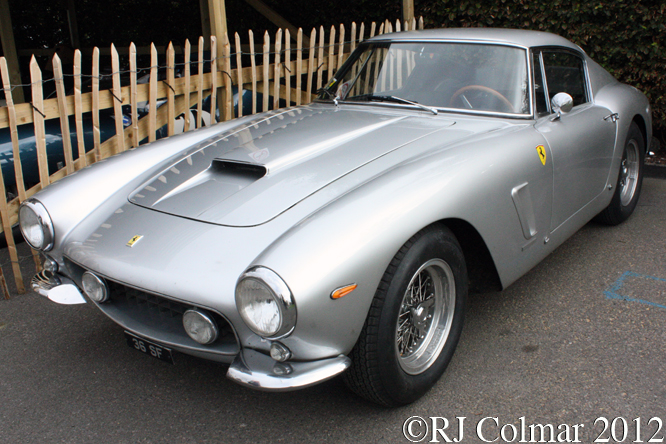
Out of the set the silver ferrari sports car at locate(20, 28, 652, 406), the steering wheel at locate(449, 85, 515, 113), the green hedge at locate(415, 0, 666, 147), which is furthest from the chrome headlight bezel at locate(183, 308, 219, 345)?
the green hedge at locate(415, 0, 666, 147)

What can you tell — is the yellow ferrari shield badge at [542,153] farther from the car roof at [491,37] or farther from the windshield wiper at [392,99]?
the car roof at [491,37]

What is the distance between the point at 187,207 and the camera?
2.33 meters

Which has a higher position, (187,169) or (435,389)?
(187,169)

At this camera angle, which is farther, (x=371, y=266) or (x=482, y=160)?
(x=482, y=160)

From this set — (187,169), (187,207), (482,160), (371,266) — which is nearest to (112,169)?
(187,169)

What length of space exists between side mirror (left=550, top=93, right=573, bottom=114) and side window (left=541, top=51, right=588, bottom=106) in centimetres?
11

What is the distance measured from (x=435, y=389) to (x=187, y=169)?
151 centimetres

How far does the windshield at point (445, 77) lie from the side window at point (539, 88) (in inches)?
3.1

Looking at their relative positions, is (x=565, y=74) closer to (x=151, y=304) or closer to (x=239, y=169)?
(x=239, y=169)

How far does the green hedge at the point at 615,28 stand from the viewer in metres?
5.39

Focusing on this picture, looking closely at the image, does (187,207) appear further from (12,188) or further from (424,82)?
(12,188)

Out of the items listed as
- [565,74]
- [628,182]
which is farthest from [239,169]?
[628,182]

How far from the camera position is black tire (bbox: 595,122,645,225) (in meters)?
3.90

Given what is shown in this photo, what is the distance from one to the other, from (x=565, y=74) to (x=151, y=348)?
2.86 meters
